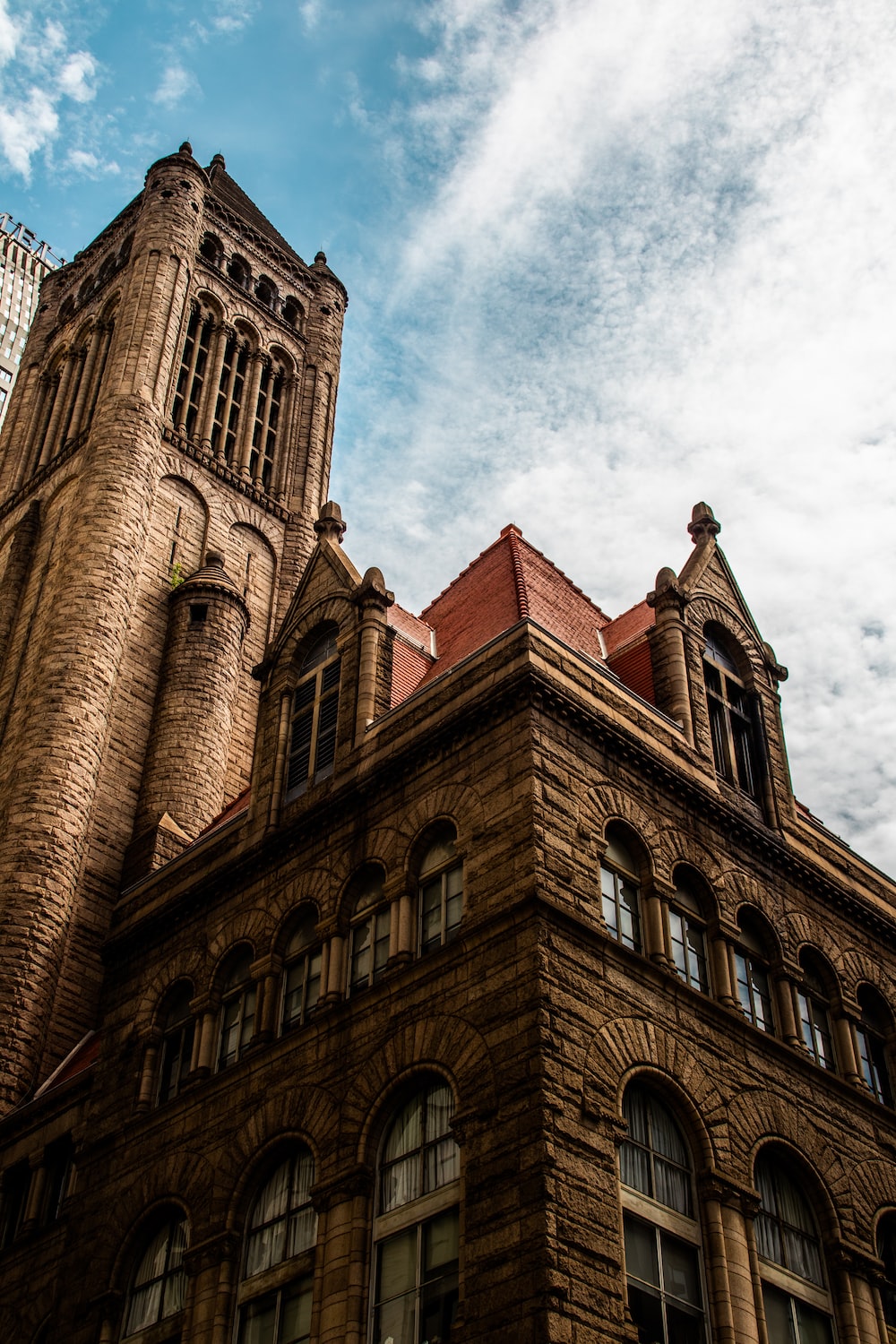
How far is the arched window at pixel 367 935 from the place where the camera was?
81.3 feet

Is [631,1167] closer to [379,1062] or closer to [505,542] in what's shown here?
[379,1062]

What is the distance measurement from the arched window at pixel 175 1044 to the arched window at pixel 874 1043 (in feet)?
38.3

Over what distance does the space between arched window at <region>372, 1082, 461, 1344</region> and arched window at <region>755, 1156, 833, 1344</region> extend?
477 cm

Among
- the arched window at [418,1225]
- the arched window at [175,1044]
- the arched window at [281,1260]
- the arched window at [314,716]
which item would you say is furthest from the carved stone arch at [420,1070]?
the arched window at [314,716]

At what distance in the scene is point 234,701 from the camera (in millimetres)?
44062

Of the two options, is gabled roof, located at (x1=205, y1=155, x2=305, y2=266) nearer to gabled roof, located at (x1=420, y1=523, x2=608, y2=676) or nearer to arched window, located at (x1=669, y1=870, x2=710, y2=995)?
gabled roof, located at (x1=420, y1=523, x2=608, y2=676)

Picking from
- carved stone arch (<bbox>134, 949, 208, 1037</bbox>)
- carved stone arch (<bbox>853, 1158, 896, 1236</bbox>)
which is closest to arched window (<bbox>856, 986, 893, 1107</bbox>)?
carved stone arch (<bbox>853, 1158, 896, 1236</bbox>)

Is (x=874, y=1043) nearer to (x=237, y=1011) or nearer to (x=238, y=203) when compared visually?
(x=237, y=1011)

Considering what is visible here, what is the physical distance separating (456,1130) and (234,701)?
80.2 feet

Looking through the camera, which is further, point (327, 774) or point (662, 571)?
point (662, 571)

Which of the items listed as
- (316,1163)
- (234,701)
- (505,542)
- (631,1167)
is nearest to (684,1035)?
(631,1167)

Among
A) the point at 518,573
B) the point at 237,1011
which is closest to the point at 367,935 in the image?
the point at 237,1011

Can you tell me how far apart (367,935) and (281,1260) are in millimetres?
5074

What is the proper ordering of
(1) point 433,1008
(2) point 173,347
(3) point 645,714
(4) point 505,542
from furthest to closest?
(2) point 173,347, (4) point 505,542, (3) point 645,714, (1) point 433,1008
